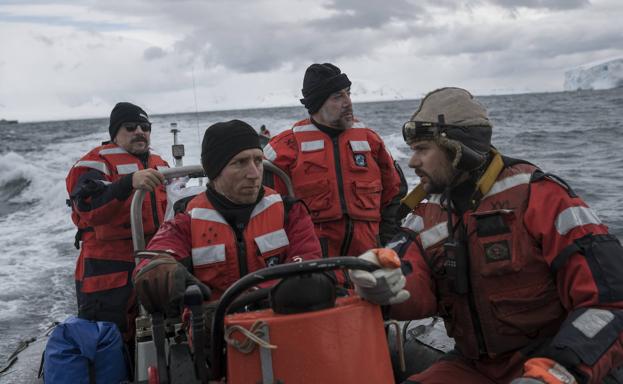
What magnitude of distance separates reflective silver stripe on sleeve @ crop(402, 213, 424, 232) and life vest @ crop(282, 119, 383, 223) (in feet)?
3.92

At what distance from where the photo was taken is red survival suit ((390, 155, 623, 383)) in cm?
191

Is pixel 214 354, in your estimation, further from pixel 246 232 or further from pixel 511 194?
pixel 511 194

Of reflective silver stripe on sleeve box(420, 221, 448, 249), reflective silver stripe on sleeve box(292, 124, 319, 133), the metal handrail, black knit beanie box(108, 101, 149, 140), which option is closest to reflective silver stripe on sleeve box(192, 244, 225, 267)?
the metal handrail

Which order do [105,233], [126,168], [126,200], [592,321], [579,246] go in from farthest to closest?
[126,168] → [105,233] → [126,200] → [579,246] → [592,321]

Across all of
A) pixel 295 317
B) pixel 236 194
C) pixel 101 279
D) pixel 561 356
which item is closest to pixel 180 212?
pixel 236 194

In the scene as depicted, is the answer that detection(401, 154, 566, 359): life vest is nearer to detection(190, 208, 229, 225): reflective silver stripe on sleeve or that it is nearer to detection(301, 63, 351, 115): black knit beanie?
detection(190, 208, 229, 225): reflective silver stripe on sleeve

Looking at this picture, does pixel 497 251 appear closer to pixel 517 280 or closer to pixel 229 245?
pixel 517 280

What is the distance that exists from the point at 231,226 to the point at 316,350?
1.01 metres

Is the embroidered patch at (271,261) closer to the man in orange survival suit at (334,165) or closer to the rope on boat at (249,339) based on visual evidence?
the rope on boat at (249,339)

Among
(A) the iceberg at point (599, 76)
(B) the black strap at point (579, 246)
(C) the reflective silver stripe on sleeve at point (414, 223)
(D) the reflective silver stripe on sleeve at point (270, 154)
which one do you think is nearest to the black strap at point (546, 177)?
(B) the black strap at point (579, 246)

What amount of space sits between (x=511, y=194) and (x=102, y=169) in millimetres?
2521

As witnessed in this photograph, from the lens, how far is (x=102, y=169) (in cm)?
379

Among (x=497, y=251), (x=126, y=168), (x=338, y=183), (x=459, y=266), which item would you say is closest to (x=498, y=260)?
(x=497, y=251)

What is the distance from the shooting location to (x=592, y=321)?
6.22 ft
